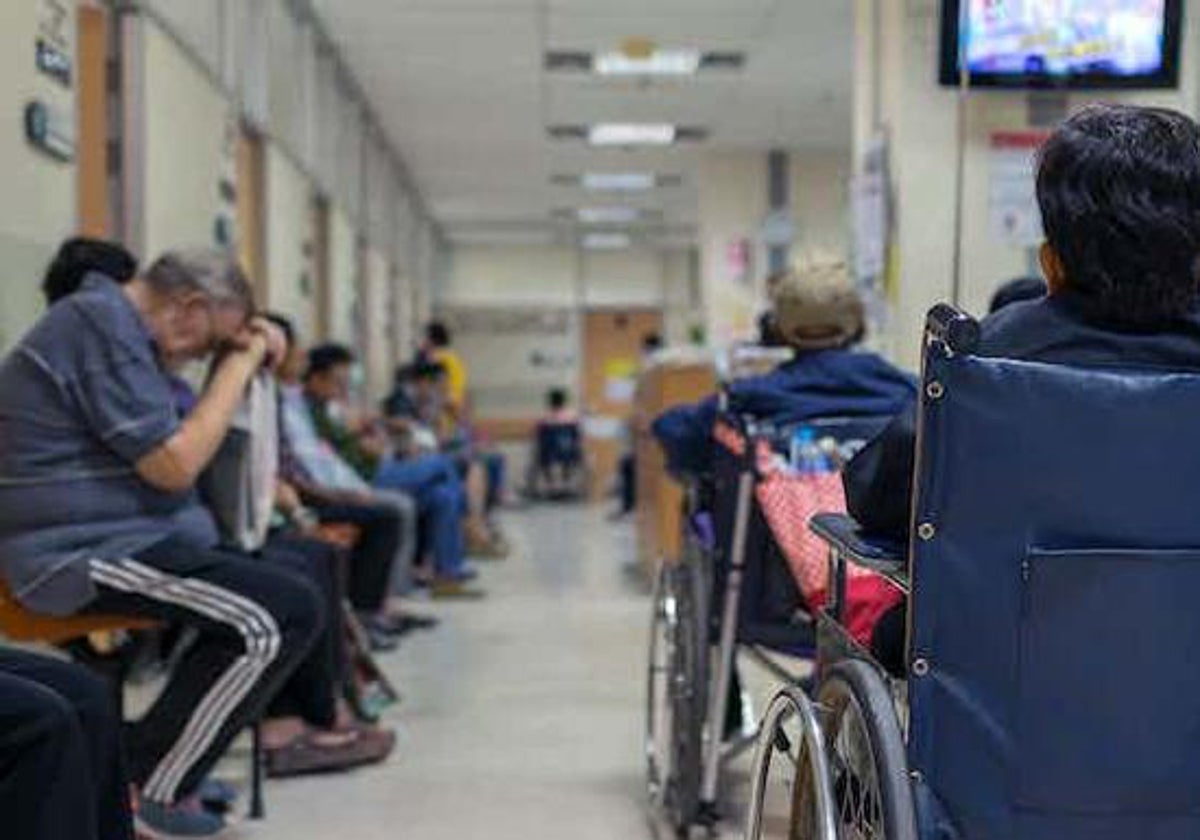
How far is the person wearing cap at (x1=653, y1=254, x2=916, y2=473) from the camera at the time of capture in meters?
2.86

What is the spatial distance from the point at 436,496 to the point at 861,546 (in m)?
5.08

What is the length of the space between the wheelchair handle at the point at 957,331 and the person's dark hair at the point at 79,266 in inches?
80.7

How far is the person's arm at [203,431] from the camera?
2717 mm

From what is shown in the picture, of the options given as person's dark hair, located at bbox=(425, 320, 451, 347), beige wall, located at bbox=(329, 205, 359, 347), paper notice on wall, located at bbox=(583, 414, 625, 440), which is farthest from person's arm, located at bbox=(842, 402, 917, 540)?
paper notice on wall, located at bbox=(583, 414, 625, 440)

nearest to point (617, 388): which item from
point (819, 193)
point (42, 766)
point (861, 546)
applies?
point (819, 193)

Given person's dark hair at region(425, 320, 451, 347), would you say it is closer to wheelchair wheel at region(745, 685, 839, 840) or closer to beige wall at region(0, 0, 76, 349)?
beige wall at region(0, 0, 76, 349)

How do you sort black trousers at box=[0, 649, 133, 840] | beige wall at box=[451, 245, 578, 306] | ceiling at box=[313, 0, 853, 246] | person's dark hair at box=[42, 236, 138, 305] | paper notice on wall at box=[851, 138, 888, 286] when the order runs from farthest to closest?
beige wall at box=[451, 245, 578, 306]
ceiling at box=[313, 0, 853, 246]
paper notice on wall at box=[851, 138, 888, 286]
person's dark hair at box=[42, 236, 138, 305]
black trousers at box=[0, 649, 133, 840]

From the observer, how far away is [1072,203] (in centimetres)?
154

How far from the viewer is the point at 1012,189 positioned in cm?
441

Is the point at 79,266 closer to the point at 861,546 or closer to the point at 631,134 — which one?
the point at 861,546

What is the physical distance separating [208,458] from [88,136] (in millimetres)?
1629

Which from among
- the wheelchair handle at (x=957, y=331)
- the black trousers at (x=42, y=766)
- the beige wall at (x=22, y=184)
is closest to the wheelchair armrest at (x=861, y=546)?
the wheelchair handle at (x=957, y=331)

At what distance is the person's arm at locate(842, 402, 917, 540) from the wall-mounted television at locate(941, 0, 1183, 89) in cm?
245

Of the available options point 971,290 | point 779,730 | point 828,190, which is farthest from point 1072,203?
point 828,190
